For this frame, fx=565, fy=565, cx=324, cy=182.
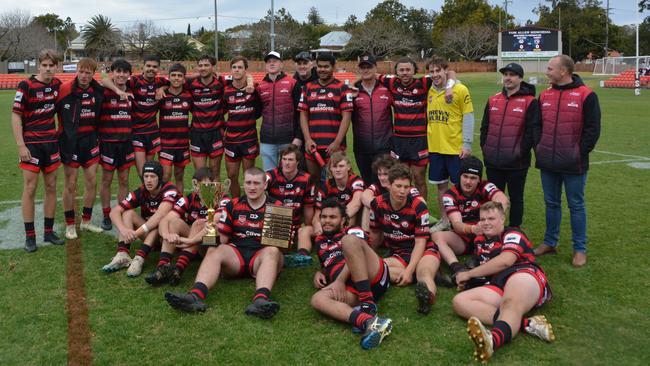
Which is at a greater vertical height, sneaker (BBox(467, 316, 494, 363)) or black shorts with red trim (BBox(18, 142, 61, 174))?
black shorts with red trim (BBox(18, 142, 61, 174))

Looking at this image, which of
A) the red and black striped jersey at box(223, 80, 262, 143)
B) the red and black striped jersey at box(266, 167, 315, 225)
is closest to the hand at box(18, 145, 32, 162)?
the red and black striped jersey at box(223, 80, 262, 143)

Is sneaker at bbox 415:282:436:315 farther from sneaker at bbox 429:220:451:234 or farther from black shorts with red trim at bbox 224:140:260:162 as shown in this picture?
black shorts with red trim at bbox 224:140:260:162

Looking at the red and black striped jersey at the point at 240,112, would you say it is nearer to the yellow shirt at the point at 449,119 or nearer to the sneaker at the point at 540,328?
the yellow shirt at the point at 449,119

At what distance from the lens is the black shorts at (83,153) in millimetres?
6113

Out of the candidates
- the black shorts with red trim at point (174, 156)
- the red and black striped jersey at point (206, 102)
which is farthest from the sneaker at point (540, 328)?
the black shorts with red trim at point (174, 156)

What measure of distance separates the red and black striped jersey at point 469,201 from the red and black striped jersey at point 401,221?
49 centimetres

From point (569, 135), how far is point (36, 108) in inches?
205

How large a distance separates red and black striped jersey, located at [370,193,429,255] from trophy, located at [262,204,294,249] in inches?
35.1

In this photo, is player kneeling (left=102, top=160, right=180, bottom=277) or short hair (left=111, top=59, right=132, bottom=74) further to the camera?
short hair (left=111, top=59, right=132, bottom=74)

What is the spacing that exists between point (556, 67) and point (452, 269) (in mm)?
2064

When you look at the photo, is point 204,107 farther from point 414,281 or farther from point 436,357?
point 436,357

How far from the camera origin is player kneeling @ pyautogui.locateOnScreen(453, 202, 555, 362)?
143 inches

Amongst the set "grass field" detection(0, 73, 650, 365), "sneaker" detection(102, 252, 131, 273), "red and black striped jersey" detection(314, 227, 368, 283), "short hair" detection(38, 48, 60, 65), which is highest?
"short hair" detection(38, 48, 60, 65)

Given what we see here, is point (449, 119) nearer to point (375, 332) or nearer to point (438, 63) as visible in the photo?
point (438, 63)
